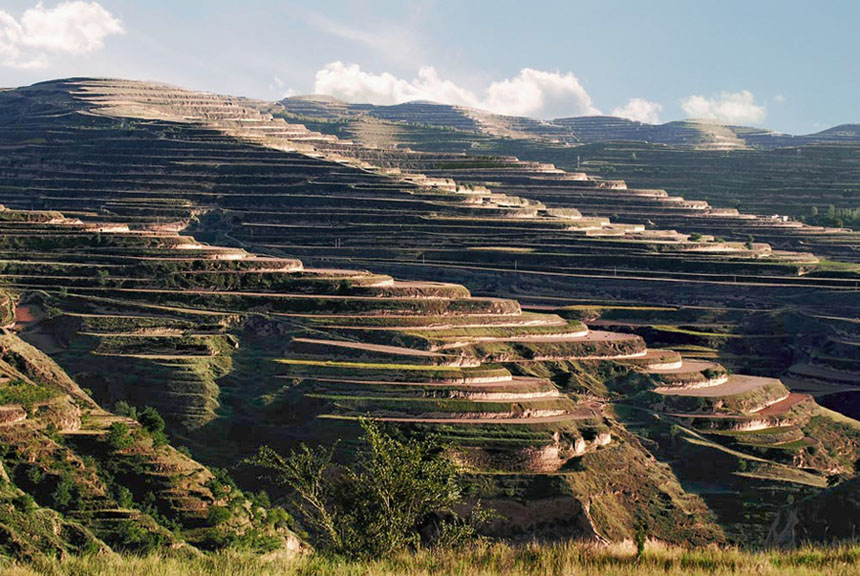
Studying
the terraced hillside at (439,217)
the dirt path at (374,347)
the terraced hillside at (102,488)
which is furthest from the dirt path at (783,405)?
the terraced hillside at (102,488)

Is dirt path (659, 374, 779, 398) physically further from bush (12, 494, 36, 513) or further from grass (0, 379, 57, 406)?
bush (12, 494, 36, 513)

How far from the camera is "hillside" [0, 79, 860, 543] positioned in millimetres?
55656

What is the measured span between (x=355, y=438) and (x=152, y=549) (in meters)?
14.4

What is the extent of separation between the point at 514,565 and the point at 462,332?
134ft

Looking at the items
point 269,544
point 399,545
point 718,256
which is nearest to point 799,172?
point 718,256

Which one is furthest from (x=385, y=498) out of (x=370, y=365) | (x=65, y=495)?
(x=370, y=365)

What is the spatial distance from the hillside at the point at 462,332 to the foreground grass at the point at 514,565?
25.5 metres

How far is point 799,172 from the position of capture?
164 m

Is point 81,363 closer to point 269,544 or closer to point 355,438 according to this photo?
point 355,438

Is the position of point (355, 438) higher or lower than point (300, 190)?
lower

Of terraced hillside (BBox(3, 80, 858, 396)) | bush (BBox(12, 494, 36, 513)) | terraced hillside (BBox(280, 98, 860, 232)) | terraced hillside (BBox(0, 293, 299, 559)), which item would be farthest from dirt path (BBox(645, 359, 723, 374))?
terraced hillside (BBox(280, 98, 860, 232))

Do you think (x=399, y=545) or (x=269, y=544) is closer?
(x=399, y=545)

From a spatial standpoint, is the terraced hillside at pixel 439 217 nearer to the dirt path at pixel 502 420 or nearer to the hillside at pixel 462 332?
the hillside at pixel 462 332

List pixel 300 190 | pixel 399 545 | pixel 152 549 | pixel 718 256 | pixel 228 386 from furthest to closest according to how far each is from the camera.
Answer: pixel 300 190 → pixel 718 256 → pixel 228 386 → pixel 152 549 → pixel 399 545
